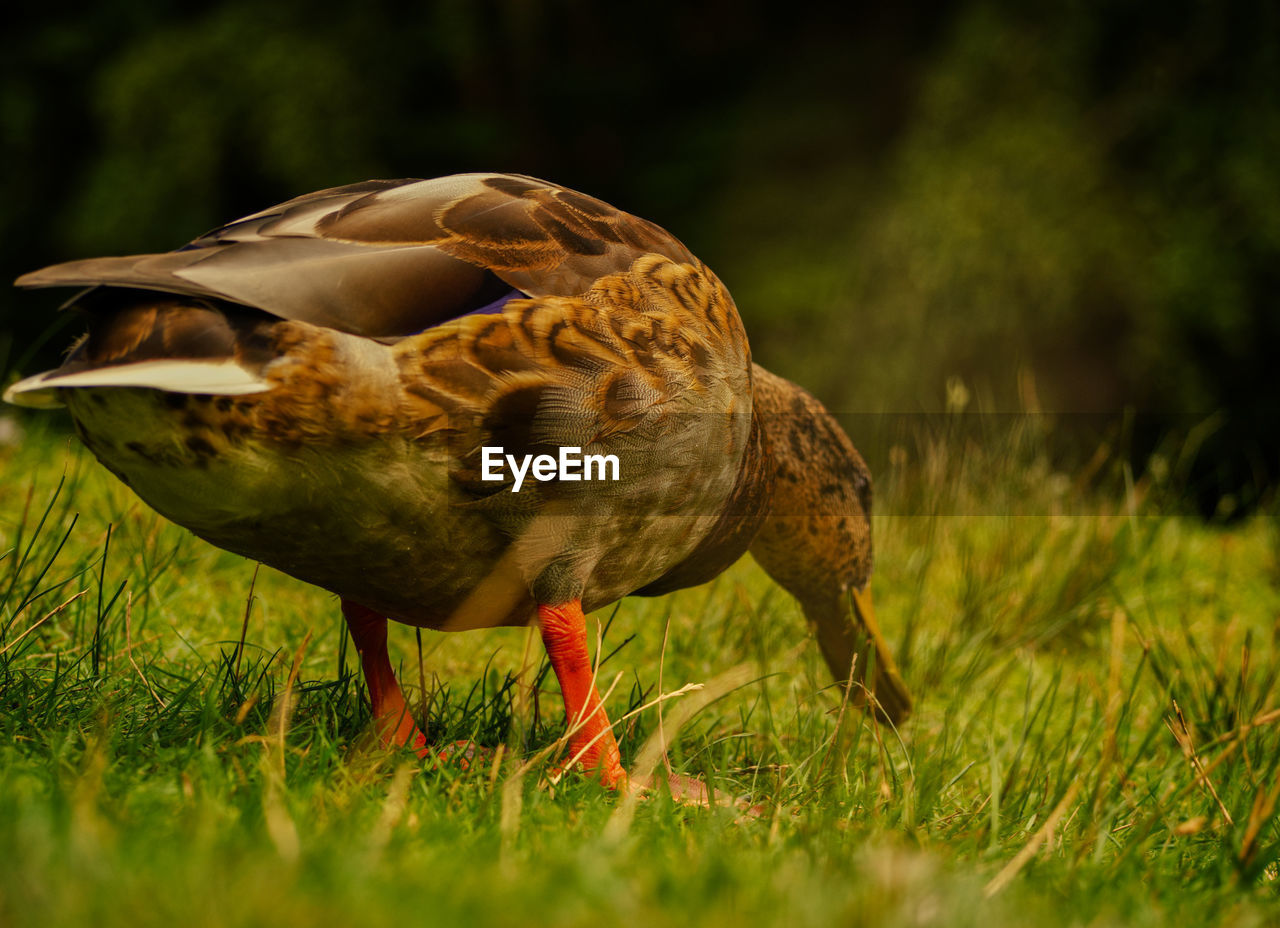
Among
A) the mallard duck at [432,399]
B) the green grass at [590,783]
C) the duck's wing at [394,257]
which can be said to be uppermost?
the duck's wing at [394,257]

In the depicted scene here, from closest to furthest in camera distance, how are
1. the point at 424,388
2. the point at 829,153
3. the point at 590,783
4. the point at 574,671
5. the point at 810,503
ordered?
1. the point at 424,388
2. the point at 590,783
3. the point at 574,671
4. the point at 810,503
5. the point at 829,153

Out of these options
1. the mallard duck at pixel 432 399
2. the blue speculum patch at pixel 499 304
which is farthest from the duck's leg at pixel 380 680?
the blue speculum patch at pixel 499 304

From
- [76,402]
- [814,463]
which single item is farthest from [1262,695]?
[76,402]

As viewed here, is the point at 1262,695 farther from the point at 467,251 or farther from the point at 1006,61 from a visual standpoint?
the point at 1006,61

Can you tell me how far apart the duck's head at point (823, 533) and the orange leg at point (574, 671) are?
74cm

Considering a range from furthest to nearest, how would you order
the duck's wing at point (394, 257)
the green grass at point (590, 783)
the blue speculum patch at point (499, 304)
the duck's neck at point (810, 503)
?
the duck's neck at point (810, 503)
the blue speculum patch at point (499, 304)
the duck's wing at point (394, 257)
the green grass at point (590, 783)

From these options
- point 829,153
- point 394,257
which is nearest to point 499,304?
point 394,257

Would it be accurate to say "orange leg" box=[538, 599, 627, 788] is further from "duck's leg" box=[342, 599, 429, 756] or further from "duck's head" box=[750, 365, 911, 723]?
"duck's head" box=[750, 365, 911, 723]

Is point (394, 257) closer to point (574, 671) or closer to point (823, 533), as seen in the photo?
point (574, 671)

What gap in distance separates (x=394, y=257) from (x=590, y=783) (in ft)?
2.88

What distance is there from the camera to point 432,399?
175cm

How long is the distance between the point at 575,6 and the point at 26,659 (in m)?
9.70

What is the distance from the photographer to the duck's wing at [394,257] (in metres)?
1.67

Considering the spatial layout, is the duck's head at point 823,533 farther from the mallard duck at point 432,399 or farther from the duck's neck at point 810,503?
the mallard duck at point 432,399
